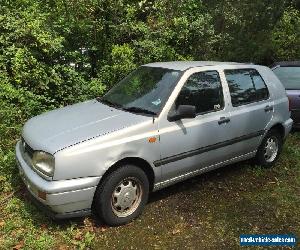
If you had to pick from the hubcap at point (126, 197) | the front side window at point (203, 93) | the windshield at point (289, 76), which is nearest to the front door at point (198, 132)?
the front side window at point (203, 93)

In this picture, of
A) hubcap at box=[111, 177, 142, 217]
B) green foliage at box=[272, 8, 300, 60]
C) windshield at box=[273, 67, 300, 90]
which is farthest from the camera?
green foliage at box=[272, 8, 300, 60]

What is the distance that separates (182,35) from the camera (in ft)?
32.1

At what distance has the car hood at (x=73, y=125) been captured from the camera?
178 inches

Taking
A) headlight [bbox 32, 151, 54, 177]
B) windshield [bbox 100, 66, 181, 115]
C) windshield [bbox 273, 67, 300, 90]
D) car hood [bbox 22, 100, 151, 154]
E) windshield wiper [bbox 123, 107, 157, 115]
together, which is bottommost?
windshield [bbox 273, 67, 300, 90]

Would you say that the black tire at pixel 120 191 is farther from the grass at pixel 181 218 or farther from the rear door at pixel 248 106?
the rear door at pixel 248 106

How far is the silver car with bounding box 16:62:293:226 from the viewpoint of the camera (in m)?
4.43

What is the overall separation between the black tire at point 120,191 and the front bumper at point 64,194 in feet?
0.43

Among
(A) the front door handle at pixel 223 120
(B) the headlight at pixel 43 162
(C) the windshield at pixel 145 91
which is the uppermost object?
(C) the windshield at pixel 145 91

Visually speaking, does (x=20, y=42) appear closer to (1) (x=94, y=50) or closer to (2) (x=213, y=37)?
(1) (x=94, y=50)

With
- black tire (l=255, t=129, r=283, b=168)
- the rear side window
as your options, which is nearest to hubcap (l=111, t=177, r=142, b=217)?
the rear side window

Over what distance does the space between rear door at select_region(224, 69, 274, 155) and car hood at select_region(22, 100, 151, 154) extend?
1.69 m

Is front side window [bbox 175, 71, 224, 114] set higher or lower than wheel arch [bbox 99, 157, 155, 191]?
higher

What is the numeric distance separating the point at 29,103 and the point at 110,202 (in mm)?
3397

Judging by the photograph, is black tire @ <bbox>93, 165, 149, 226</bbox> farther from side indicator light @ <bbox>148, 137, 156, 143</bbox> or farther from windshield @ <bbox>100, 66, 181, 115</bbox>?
windshield @ <bbox>100, 66, 181, 115</bbox>
